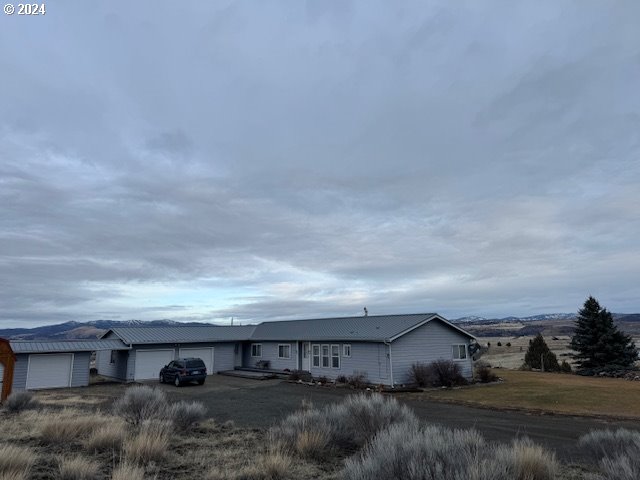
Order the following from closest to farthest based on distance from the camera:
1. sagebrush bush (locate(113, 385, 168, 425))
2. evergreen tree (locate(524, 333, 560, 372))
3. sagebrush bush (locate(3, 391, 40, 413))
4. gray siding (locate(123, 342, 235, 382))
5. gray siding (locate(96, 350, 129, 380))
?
1. sagebrush bush (locate(113, 385, 168, 425))
2. sagebrush bush (locate(3, 391, 40, 413))
3. gray siding (locate(96, 350, 129, 380))
4. gray siding (locate(123, 342, 235, 382))
5. evergreen tree (locate(524, 333, 560, 372))

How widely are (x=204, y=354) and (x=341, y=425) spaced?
104ft

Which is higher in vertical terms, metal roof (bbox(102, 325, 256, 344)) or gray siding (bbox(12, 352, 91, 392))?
metal roof (bbox(102, 325, 256, 344))

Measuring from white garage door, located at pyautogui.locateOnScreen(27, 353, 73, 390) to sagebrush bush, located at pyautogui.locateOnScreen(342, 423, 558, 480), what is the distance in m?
32.1

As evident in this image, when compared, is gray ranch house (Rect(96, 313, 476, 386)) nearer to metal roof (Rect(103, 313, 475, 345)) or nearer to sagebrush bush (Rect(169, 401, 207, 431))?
metal roof (Rect(103, 313, 475, 345))

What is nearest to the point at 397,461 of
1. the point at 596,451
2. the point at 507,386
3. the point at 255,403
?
the point at 596,451

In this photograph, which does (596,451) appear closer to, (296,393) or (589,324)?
(296,393)

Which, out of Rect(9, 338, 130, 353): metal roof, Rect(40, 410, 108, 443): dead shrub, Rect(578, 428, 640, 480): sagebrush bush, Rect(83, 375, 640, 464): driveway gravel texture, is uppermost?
Rect(9, 338, 130, 353): metal roof

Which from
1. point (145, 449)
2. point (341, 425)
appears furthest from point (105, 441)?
point (341, 425)

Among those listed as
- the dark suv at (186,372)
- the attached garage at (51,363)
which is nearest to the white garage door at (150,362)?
the attached garage at (51,363)

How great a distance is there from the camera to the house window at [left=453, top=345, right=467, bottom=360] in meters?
32.1

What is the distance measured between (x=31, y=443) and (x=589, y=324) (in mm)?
39072

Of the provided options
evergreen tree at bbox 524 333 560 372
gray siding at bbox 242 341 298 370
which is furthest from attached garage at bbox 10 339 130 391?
evergreen tree at bbox 524 333 560 372

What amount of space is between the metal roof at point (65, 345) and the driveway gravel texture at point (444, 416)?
11.2 m

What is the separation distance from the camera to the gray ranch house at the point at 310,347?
2934 cm
